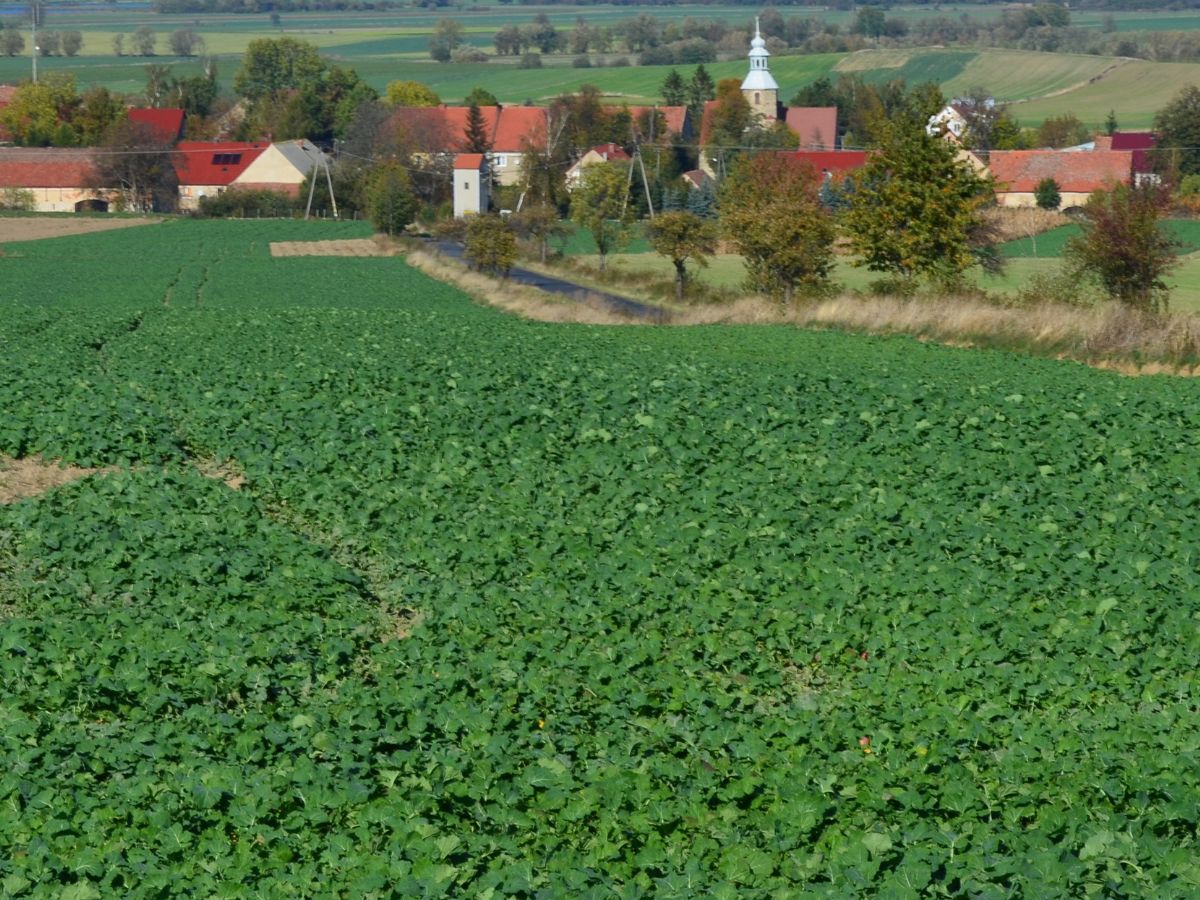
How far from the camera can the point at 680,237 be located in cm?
5272

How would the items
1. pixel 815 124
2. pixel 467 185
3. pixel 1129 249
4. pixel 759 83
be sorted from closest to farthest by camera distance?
pixel 1129 249 → pixel 467 185 → pixel 815 124 → pixel 759 83

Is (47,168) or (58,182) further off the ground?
(47,168)

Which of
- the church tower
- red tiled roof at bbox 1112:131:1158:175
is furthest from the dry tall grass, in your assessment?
the church tower

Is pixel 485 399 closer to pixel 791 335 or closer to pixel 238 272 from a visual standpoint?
pixel 791 335

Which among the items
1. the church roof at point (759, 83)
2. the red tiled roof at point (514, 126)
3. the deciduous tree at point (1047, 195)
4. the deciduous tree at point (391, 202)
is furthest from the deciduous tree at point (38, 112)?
the deciduous tree at point (1047, 195)

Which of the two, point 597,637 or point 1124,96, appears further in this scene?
point 1124,96

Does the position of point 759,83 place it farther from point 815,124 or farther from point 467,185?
point 467,185

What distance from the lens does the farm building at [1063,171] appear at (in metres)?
98.2

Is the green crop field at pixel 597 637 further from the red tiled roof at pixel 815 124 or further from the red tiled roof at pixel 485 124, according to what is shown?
the red tiled roof at pixel 815 124

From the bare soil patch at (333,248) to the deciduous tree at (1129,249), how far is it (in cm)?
4114

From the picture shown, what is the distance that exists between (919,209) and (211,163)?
86178mm

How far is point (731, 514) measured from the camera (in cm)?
1536

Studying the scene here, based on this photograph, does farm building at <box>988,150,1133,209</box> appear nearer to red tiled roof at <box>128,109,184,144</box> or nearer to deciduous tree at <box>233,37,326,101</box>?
red tiled roof at <box>128,109,184,144</box>

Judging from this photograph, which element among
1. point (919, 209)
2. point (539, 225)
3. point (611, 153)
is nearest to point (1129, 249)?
point (919, 209)
